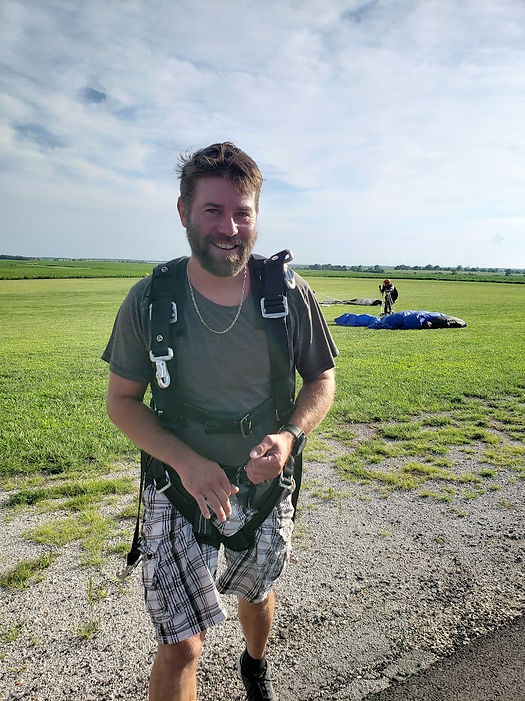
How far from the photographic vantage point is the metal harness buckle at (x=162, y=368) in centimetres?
225

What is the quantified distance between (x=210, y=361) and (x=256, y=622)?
1454 mm

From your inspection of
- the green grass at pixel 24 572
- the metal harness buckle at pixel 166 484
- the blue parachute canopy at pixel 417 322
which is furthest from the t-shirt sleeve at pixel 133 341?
the blue parachute canopy at pixel 417 322

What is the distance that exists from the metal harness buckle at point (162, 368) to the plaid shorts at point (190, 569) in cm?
60

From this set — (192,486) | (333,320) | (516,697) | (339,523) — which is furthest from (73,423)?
(333,320)

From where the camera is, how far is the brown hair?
2307 mm

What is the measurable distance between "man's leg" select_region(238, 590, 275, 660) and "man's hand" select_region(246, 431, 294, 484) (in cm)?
88

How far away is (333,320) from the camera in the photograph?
25.2 meters

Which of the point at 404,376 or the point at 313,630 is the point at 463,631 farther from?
the point at 404,376

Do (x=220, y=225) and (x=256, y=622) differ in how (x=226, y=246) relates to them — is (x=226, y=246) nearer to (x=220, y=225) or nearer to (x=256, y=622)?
(x=220, y=225)

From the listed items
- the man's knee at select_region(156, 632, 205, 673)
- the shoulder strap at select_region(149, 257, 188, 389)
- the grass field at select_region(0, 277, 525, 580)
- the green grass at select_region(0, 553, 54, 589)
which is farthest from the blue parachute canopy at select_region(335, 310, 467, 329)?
the man's knee at select_region(156, 632, 205, 673)

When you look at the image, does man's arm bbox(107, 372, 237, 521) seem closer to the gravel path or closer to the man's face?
the man's face

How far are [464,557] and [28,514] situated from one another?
404cm

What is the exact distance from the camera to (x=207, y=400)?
2.40 m

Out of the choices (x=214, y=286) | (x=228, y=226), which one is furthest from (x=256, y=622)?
(x=228, y=226)
